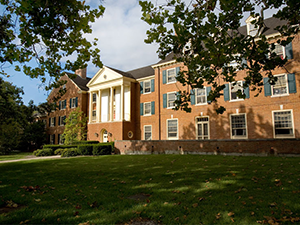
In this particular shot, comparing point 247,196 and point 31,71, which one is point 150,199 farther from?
point 31,71

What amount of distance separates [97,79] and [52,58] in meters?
24.4

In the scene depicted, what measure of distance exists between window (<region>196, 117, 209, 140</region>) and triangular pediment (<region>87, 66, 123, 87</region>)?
12.2 m

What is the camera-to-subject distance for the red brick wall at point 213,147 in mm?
13109

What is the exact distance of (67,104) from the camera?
3603 centimetres

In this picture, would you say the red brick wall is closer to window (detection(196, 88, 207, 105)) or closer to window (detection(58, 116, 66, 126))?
window (detection(196, 88, 207, 105))

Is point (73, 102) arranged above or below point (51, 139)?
above

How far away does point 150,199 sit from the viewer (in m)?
5.02

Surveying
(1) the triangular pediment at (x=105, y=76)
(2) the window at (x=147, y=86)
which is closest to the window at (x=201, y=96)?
(2) the window at (x=147, y=86)

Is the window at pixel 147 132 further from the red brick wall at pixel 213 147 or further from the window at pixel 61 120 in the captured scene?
the window at pixel 61 120

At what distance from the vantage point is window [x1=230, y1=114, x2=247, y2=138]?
1931 cm

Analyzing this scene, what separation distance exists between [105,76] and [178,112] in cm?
1255

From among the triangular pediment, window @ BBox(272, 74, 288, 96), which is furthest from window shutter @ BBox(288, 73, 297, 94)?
the triangular pediment

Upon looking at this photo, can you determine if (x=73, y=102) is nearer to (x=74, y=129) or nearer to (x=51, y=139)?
(x=74, y=129)

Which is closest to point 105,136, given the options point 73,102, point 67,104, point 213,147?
point 73,102
